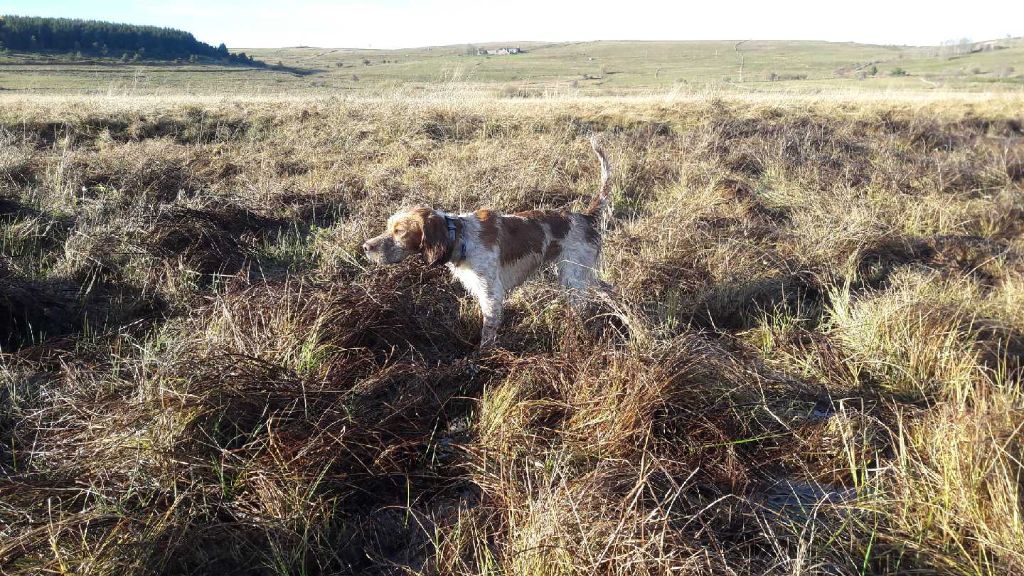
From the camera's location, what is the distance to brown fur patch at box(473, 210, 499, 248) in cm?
378

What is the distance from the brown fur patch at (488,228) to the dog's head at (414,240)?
35 cm

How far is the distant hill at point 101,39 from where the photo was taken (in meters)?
52.4

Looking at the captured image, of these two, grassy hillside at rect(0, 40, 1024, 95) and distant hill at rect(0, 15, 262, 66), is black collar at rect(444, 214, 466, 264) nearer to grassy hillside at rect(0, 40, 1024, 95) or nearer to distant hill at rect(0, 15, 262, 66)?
grassy hillside at rect(0, 40, 1024, 95)

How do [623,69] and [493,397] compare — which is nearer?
[493,397]

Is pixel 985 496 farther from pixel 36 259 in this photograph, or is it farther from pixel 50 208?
pixel 50 208

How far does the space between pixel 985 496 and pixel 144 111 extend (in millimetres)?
13022

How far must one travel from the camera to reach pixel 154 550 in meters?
1.88

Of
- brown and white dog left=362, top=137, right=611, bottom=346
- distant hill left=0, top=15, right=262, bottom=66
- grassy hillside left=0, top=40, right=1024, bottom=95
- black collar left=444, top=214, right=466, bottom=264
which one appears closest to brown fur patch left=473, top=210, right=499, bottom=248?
→ brown and white dog left=362, top=137, right=611, bottom=346

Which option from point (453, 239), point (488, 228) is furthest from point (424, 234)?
point (488, 228)

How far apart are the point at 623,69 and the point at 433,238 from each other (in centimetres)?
7046

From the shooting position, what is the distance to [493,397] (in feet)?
9.12

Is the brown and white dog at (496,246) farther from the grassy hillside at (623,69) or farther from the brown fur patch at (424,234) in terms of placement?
the grassy hillside at (623,69)

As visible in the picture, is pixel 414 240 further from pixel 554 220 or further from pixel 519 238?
pixel 554 220

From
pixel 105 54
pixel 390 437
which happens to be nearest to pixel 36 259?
pixel 390 437
